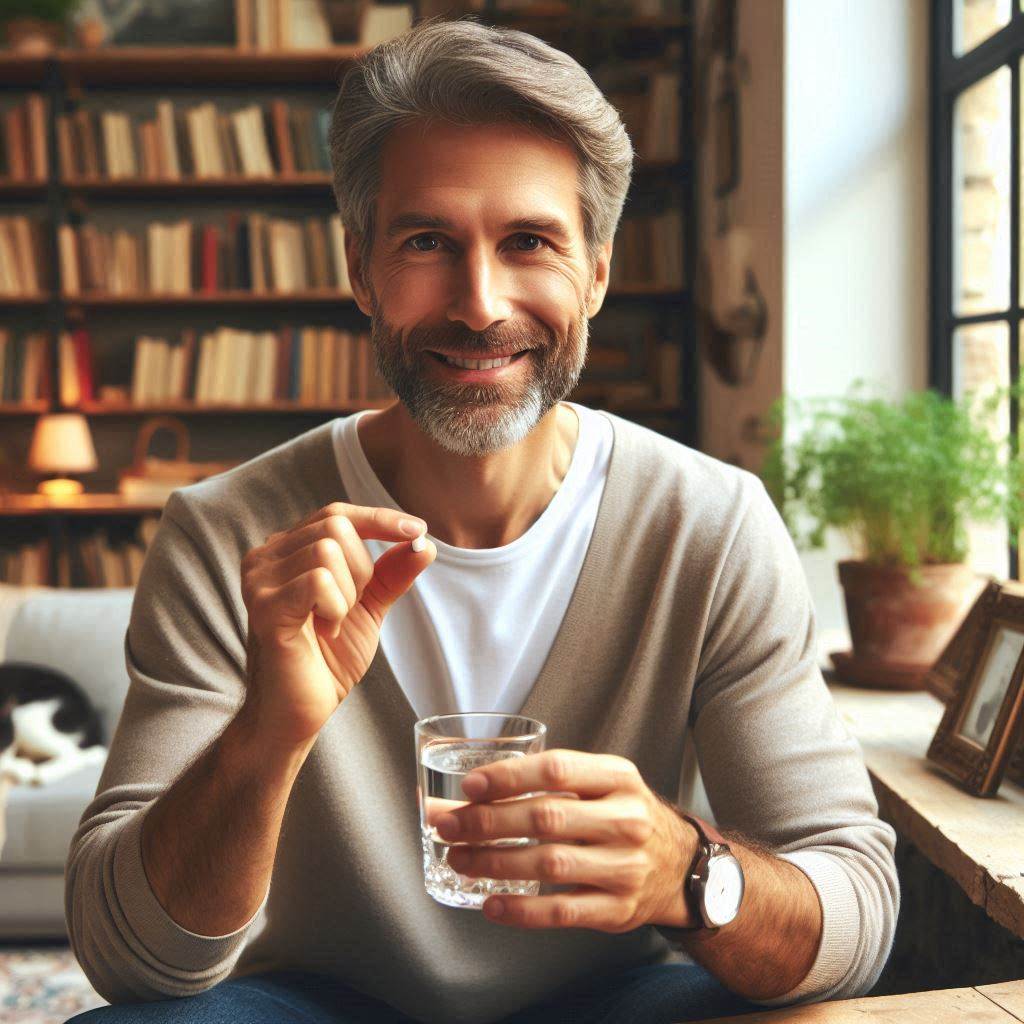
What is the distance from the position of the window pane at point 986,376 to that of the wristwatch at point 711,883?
1.60 m

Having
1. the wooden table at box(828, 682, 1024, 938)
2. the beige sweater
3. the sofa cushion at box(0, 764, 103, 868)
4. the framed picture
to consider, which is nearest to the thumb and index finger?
the beige sweater

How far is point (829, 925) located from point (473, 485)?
591 mm

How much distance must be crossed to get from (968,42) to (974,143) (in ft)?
0.76

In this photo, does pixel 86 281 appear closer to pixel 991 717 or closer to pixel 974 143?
pixel 974 143

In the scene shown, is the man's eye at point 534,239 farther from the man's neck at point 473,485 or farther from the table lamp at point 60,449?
the table lamp at point 60,449

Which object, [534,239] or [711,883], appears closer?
[711,883]

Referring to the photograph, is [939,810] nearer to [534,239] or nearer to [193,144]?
[534,239]

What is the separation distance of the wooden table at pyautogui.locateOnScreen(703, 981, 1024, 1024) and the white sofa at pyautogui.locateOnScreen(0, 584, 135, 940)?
5.96ft

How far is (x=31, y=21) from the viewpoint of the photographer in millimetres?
4461

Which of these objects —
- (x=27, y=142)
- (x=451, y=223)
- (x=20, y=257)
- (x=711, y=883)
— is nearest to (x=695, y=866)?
(x=711, y=883)

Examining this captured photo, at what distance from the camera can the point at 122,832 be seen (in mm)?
1069

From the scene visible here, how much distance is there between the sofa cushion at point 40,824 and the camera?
2.67 m

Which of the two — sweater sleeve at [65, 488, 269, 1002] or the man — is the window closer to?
the man

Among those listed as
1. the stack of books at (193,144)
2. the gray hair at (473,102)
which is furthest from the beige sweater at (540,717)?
the stack of books at (193,144)
